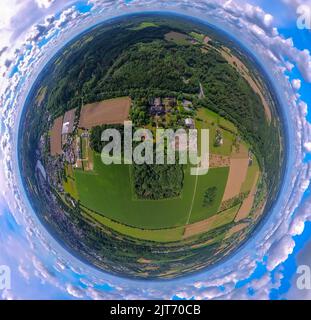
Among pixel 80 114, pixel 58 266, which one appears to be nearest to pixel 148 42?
pixel 80 114

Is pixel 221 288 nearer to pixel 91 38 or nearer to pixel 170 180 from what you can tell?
pixel 170 180

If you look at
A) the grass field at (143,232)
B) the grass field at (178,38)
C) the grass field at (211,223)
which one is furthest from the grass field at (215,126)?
the grass field at (143,232)

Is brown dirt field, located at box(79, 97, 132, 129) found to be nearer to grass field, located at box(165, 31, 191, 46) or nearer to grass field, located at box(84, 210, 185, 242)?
grass field, located at box(165, 31, 191, 46)

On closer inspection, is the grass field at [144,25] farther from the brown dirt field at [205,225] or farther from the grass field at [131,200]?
the brown dirt field at [205,225]

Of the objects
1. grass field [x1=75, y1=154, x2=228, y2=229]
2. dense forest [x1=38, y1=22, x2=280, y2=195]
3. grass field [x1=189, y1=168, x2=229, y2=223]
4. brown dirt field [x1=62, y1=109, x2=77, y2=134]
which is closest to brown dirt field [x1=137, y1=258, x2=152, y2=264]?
grass field [x1=75, y1=154, x2=228, y2=229]

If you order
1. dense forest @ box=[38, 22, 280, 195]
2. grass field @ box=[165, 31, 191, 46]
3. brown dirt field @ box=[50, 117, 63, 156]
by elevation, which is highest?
grass field @ box=[165, 31, 191, 46]
